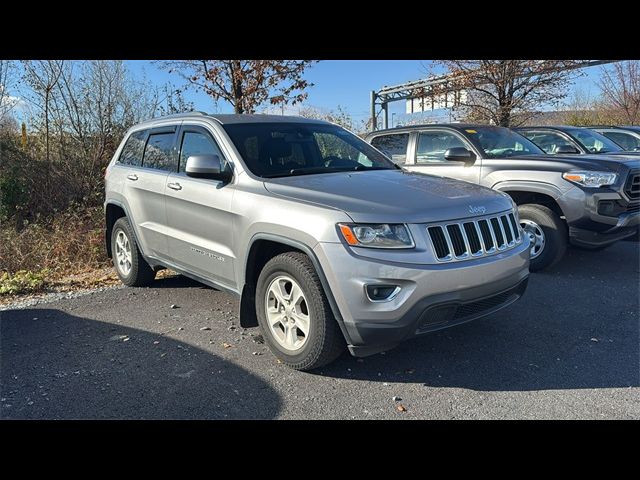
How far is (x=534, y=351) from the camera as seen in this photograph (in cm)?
399

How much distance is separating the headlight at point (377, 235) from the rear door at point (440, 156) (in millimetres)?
4021

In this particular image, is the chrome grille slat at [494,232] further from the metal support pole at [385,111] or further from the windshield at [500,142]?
the metal support pole at [385,111]

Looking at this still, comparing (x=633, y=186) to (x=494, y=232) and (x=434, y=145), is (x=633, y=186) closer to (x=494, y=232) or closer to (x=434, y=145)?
(x=434, y=145)

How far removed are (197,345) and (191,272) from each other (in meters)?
0.77

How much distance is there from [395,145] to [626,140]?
23.0ft

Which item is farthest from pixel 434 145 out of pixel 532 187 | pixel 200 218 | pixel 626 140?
pixel 626 140

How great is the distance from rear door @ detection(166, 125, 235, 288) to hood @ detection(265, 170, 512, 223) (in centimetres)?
57

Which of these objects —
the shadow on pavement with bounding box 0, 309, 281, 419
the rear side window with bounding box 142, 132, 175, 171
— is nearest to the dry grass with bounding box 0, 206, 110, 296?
the shadow on pavement with bounding box 0, 309, 281, 419

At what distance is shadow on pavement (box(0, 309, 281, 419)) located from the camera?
10.6 feet

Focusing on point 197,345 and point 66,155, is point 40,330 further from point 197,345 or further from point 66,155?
point 66,155

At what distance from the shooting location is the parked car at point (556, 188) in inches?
234

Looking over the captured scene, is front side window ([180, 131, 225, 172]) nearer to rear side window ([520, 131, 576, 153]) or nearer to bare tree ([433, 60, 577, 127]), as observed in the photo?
rear side window ([520, 131, 576, 153])

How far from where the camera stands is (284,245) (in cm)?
377

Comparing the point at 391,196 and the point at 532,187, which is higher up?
the point at 391,196
